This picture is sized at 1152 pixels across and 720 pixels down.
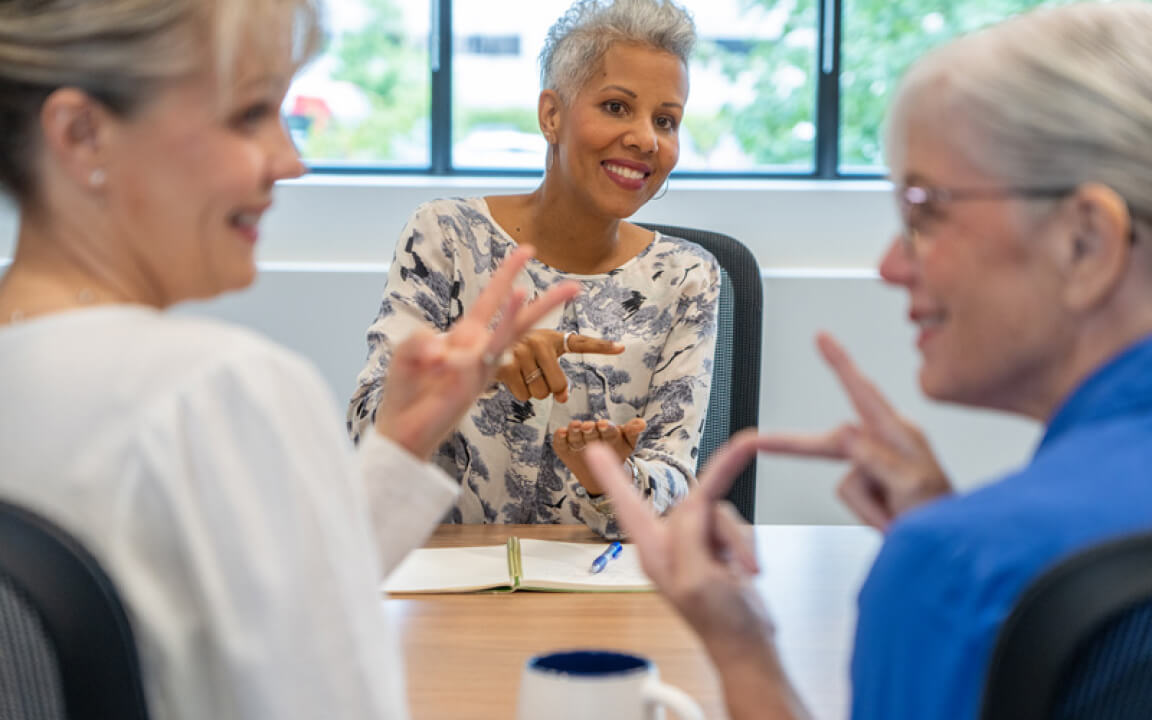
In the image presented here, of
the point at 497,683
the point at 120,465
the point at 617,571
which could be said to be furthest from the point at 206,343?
the point at 617,571

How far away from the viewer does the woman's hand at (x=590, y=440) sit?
1717 mm

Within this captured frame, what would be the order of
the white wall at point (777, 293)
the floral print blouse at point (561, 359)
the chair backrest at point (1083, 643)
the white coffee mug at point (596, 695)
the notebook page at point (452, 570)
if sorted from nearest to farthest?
1. the chair backrest at point (1083, 643)
2. the white coffee mug at point (596, 695)
3. the notebook page at point (452, 570)
4. the floral print blouse at point (561, 359)
5. the white wall at point (777, 293)

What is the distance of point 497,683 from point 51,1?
69cm

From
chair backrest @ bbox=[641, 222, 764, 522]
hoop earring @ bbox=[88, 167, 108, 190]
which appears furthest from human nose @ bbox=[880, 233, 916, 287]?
chair backrest @ bbox=[641, 222, 764, 522]

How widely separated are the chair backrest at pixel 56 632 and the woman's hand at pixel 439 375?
0.51 metres

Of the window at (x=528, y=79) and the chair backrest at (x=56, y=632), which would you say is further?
the window at (x=528, y=79)

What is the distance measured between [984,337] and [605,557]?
76 cm

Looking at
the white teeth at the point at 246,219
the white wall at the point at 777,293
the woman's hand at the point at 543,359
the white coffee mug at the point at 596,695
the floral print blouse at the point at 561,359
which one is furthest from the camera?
the white wall at the point at 777,293

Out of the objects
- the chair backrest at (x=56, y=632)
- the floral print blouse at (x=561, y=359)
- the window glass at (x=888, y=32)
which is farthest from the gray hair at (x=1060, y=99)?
the window glass at (x=888, y=32)

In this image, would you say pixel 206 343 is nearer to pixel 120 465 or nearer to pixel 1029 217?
pixel 120 465

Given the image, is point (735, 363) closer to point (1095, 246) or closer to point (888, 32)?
point (1095, 246)

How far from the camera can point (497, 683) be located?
1117 mm

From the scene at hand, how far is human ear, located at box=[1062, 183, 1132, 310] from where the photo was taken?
792mm

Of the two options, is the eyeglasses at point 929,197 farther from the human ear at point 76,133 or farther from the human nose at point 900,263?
the human ear at point 76,133
